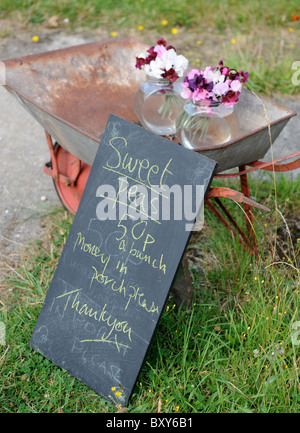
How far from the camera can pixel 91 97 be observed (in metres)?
2.80

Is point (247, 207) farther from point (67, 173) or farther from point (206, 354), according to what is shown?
point (67, 173)

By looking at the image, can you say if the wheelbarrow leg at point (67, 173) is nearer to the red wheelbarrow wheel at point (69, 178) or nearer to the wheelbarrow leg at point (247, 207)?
the red wheelbarrow wheel at point (69, 178)

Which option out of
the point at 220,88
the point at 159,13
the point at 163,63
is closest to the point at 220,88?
the point at 220,88

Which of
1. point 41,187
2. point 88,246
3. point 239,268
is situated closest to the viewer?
point 88,246

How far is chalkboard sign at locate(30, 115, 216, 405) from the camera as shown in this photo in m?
1.88

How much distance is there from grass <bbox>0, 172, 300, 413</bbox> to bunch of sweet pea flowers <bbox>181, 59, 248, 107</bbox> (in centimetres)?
60

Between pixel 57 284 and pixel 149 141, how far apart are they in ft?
2.39

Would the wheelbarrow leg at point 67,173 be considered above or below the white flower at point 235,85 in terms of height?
below

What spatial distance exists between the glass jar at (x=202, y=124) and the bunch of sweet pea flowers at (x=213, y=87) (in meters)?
0.04

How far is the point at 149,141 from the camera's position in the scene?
192 cm

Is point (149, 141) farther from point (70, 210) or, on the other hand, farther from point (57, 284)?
point (70, 210)

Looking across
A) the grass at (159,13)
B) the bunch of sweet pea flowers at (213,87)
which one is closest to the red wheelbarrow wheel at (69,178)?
the bunch of sweet pea flowers at (213,87)

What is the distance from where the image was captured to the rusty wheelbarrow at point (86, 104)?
2.31 metres

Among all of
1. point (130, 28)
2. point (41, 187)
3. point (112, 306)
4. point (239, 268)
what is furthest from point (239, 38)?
point (112, 306)
